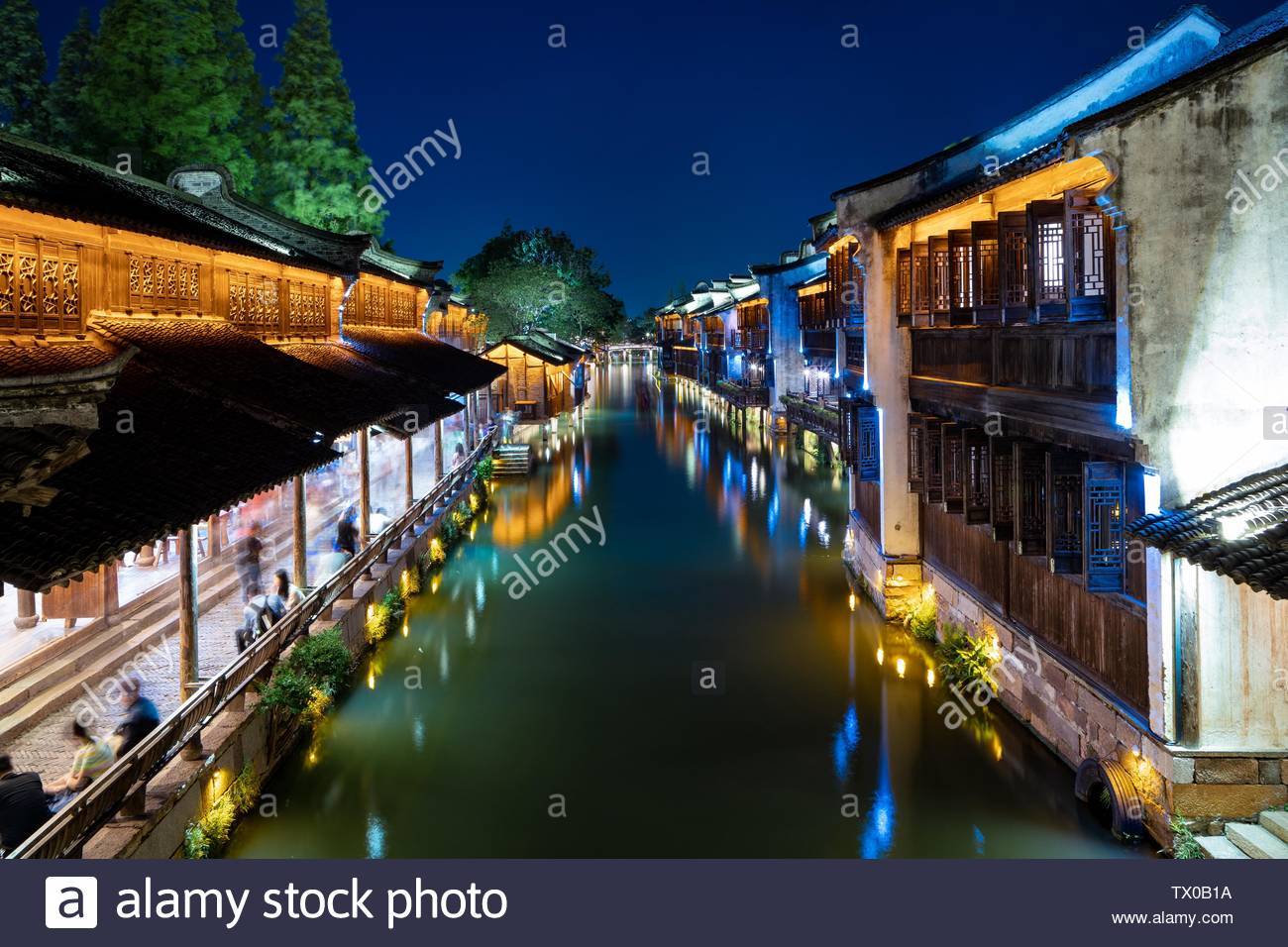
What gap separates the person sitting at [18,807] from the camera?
27.9 feet

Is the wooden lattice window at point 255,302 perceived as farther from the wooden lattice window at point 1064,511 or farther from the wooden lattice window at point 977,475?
the wooden lattice window at point 1064,511

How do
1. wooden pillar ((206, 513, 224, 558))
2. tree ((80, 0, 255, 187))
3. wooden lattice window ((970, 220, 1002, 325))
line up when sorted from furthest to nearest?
tree ((80, 0, 255, 187)) < wooden pillar ((206, 513, 224, 558)) < wooden lattice window ((970, 220, 1002, 325))

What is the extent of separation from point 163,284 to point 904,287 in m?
11.5

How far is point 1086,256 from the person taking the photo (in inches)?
453

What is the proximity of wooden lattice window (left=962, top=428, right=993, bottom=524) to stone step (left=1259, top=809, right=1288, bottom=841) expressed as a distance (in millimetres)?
4976

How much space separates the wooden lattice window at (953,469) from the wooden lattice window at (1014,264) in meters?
2.64

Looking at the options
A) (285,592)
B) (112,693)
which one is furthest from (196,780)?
(285,592)

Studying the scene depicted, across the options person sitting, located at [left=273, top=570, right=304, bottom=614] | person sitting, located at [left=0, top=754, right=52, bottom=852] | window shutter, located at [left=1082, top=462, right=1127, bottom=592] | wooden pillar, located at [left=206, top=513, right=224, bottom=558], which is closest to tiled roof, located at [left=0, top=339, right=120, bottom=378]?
person sitting, located at [left=0, top=754, right=52, bottom=852]

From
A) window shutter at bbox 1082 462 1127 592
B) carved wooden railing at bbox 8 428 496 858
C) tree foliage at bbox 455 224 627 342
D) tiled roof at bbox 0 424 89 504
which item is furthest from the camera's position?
tree foliage at bbox 455 224 627 342

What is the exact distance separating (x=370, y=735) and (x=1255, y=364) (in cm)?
1129

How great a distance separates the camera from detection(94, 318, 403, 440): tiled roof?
1219cm

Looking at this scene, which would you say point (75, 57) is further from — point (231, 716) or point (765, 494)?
point (231, 716)

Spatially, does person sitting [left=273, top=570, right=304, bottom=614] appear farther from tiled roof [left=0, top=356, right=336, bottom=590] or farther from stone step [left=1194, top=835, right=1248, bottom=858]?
stone step [left=1194, top=835, right=1248, bottom=858]

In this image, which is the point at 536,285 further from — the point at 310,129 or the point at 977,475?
the point at 977,475
